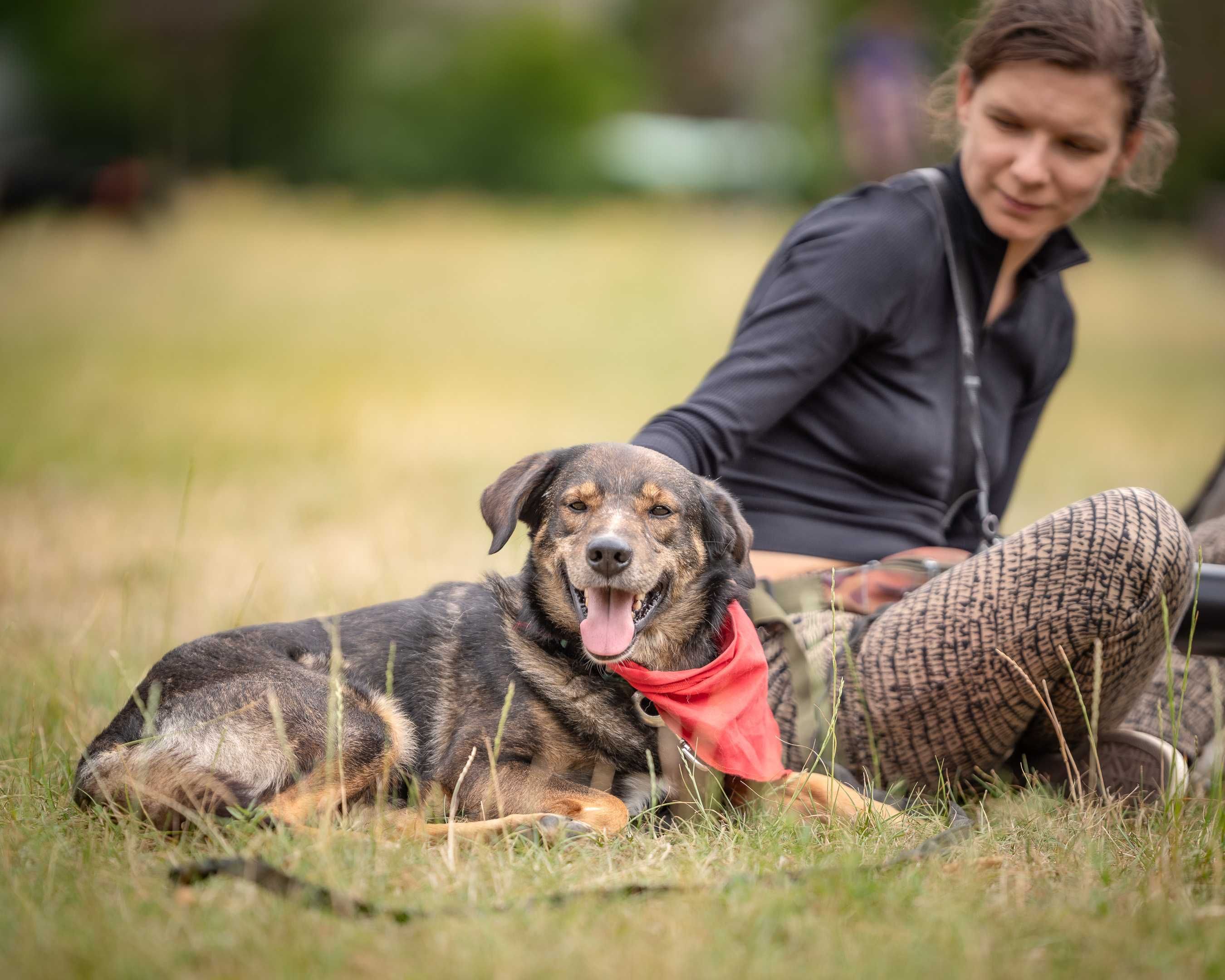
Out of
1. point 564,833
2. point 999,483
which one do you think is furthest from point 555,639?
point 999,483

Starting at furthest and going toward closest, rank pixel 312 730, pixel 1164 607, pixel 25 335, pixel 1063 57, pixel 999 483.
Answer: pixel 25 335, pixel 999 483, pixel 1063 57, pixel 312 730, pixel 1164 607

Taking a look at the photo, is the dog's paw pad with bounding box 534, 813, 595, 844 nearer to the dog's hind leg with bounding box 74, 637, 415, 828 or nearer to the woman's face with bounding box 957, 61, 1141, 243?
the dog's hind leg with bounding box 74, 637, 415, 828

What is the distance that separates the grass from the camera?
2.03 m

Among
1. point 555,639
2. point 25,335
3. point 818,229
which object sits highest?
point 818,229

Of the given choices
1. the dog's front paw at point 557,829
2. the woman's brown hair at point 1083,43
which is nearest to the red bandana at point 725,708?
the dog's front paw at point 557,829

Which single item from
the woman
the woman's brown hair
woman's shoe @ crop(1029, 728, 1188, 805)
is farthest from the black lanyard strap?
woman's shoe @ crop(1029, 728, 1188, 805)

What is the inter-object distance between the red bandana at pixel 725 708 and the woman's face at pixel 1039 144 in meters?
1.63

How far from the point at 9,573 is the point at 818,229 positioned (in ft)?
13.2

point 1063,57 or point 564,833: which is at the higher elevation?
point 1063,57

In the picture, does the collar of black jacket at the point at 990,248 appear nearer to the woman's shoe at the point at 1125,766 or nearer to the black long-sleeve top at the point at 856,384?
the black long-sleeve top at the point at 856,384

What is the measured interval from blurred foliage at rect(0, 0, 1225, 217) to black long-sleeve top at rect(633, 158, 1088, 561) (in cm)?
2000

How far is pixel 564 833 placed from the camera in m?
2.58

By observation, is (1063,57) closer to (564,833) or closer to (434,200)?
(564,833)

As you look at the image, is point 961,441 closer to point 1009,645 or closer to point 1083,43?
point 1009,645
